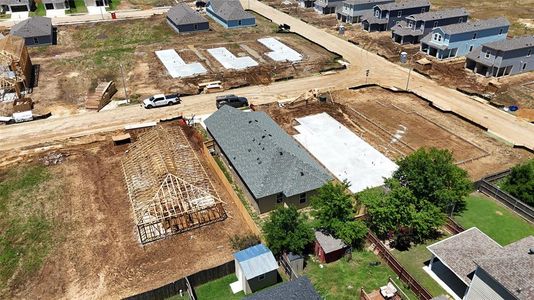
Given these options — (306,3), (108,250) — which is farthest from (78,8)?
(108,250)

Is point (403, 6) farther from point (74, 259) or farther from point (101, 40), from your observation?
point (74, 259)

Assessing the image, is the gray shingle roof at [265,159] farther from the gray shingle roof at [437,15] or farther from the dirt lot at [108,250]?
the gray shingle roof at [437,15]

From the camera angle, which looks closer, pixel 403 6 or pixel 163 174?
pixel 163 174

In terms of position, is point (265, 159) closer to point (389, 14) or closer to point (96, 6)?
point (389, 14)

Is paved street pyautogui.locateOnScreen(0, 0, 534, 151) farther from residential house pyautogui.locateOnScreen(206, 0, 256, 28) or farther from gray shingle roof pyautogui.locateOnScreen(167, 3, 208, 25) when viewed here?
gray shingle roof pyautogui.locateOnScreen(167, 3, 208, 25)

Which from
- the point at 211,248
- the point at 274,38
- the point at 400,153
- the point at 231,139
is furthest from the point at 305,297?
the point at 274,38
